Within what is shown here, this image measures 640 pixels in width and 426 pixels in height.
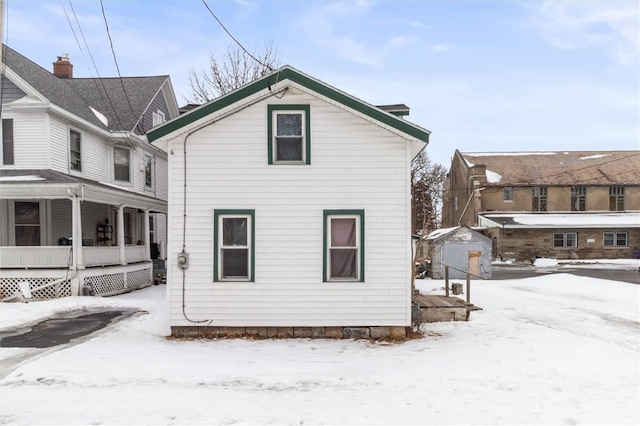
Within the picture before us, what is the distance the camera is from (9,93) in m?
14.6

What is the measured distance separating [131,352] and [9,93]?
12.7 m

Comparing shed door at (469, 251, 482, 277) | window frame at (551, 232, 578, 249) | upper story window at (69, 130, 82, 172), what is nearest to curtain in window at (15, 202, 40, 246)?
upper story window at (69, 130, 82, 172)

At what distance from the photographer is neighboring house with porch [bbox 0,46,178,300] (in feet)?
42.1

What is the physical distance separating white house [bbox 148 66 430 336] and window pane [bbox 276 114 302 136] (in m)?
0.27

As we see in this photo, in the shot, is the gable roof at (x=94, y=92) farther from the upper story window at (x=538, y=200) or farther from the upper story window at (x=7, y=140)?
the upper story window at (x=538, y=200)

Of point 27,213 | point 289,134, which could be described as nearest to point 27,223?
point 27,213

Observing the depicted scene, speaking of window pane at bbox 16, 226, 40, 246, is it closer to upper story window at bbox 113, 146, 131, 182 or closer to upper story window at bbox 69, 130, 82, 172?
upper story window at bbox 69, 130, 82, 172

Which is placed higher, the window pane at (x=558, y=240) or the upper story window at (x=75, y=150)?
the upper story window at (x=75, y=150)

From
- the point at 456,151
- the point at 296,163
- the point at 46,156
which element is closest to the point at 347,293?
the point at 296,163

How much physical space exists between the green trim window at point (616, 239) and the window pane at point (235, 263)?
35.8 m

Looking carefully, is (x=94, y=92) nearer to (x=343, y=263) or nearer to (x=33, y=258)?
(x=33, y=258)

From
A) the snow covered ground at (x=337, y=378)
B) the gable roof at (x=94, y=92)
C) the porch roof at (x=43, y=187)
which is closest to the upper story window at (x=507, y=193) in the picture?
the snow covered ground at (x=337, y=378)

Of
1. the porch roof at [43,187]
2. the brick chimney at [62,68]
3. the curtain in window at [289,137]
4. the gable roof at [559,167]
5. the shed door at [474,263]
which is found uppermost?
the brick chimney at [62,68]

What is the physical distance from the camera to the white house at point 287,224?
8.40 metres
